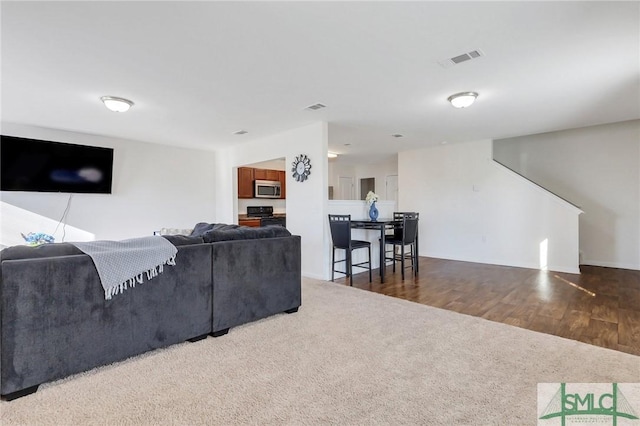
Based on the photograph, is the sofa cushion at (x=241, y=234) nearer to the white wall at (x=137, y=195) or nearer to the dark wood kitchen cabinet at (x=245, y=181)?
the white wall at (x=137, y=195)

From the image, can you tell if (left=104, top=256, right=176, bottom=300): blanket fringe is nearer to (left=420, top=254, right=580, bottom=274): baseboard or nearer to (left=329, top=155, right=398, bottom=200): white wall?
(left=420, top=254, right=580, bottom=274): baseboard

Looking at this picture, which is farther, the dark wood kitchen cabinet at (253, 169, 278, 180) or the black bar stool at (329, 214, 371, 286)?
the dark wood kitchen cabinet at (253, 169, 278, 180)

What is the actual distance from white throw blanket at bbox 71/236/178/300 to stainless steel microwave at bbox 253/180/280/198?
5.27 meters

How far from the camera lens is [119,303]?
2.08 m

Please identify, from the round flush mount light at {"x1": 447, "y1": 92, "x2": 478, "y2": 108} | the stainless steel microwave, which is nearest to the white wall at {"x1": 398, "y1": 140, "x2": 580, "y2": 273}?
the round flush mount light at {"x1": 447, "y1": 92, "x2": 478, "y2": 108}

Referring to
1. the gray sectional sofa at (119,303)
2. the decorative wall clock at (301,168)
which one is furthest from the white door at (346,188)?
the gray sectional sofa at (119,303)

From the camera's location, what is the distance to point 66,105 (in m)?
3.91

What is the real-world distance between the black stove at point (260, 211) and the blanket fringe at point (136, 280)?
17.2 ft

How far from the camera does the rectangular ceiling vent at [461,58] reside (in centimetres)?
264

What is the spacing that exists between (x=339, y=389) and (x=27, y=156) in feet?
18.8

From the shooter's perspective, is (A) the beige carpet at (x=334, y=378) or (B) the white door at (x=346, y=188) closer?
(A) the beige carpet at (x=334, y=378)

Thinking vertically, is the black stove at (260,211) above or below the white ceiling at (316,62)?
below

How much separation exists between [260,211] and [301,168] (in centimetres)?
304

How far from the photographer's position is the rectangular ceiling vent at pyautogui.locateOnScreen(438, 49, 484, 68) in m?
2.64
